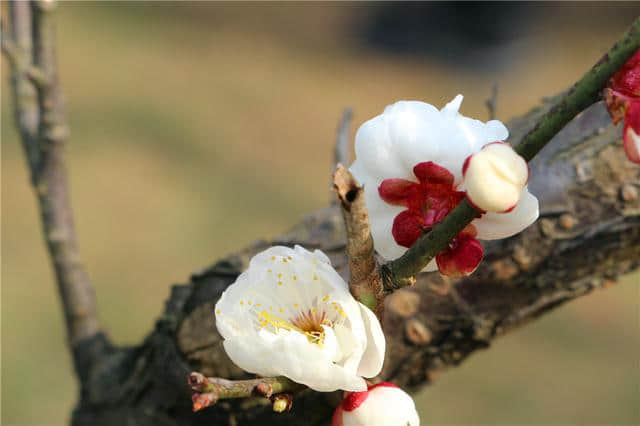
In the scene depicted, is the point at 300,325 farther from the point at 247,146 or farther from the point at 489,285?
the point at 247,146

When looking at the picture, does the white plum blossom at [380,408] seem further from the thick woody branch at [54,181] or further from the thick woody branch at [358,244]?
the thick woody branch at [54,181]

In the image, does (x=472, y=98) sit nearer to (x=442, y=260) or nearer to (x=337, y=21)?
(x=337, y=21)

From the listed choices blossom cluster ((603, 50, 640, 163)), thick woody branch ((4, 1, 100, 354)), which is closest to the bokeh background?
thick woody branch ((4, 1, 100, 354))

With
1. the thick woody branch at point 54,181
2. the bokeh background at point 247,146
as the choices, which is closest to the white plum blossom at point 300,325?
the thick woody branch at point 54,181

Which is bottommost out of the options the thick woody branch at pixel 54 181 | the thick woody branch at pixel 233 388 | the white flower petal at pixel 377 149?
the thick woody branch at pixel 54 181

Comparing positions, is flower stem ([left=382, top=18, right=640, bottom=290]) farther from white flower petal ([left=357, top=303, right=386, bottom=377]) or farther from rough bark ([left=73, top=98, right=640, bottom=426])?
rough bark ([left=73, top=98, right=640, bottom=426])

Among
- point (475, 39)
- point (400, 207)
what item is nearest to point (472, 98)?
point (475, 39)

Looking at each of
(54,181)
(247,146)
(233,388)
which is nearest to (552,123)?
(233,388)
